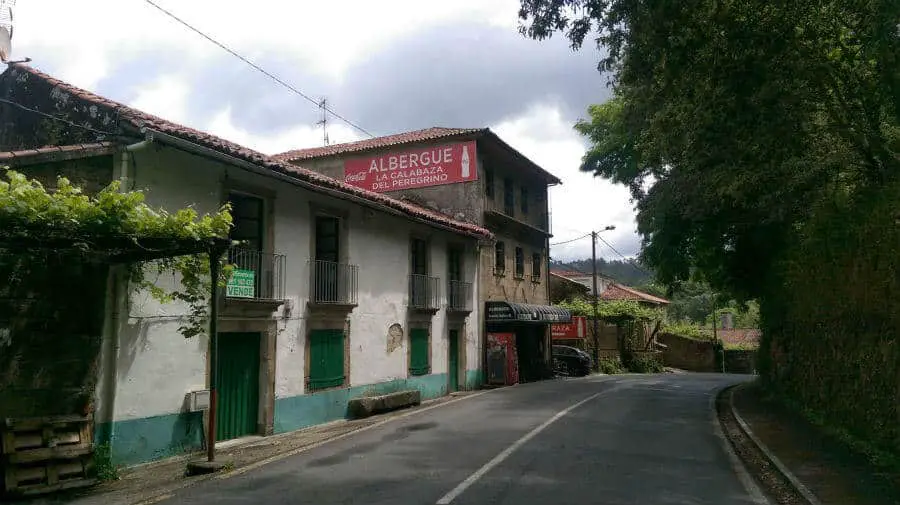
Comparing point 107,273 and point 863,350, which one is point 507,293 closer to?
point 863,350

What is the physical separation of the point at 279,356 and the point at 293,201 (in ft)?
11.1

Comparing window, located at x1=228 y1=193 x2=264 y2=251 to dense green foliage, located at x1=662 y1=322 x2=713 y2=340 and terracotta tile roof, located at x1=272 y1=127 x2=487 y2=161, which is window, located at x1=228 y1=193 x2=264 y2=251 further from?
dense green foliage, located at x1=662 y1=322 x2=713 y2=340

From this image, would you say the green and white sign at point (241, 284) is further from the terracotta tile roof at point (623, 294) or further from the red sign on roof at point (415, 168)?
the terracotta tile roof at point (623, 294)

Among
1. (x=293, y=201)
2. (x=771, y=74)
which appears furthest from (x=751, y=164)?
(x=293, y=201)

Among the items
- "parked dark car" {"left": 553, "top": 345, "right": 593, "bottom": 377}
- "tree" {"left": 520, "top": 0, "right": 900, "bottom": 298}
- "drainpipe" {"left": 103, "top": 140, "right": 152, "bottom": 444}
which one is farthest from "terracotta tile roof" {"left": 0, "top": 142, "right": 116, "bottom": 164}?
"parked dark car" {"left": 553, "top": 345, "right": 593, "bottom": 377}

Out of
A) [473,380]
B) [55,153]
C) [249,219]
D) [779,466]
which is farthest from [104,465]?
[473,380]

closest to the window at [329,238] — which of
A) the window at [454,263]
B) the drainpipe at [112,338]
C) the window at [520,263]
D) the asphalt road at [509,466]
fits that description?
the asphalt road at [509,466]

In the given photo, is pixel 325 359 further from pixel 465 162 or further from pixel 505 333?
pixel 465 162

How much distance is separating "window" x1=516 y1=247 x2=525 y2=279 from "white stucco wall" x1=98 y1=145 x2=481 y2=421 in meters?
6.18

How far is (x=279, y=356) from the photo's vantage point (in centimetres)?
1323

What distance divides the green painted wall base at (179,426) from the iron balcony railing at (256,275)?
7.40 feet

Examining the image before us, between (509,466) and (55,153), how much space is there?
8.11 m

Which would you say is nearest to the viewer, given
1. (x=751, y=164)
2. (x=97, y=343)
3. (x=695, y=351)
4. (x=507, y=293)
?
(x=97, y=343)

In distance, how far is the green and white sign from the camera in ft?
38.0
